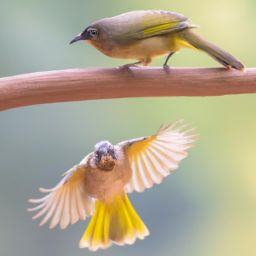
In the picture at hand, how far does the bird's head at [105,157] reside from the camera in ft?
3.67

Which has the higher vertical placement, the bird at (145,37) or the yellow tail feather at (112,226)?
the bird at (145,37)

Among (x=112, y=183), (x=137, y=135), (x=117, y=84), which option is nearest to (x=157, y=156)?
(x=112, y=183)

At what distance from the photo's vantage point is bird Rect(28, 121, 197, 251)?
1127mm

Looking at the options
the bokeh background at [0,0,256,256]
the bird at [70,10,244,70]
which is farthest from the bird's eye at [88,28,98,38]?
the bokeh background at [0,0,256,256]

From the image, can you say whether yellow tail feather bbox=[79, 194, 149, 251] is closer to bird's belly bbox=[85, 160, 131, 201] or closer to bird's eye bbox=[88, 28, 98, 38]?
bird's belly bbox=[85, 160, 131, 201]

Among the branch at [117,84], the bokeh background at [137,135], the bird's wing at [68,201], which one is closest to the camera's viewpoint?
the branch at [117,84]

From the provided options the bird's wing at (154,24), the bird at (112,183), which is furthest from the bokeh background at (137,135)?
the bird's wing at (154,24)

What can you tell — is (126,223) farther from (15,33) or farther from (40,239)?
(15,33)

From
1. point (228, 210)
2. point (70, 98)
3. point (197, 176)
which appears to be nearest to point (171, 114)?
point (197, 176)

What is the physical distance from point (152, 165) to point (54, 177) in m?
0.37

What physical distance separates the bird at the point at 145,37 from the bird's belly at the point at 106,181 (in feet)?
0.66

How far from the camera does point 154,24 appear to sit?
1.07 m

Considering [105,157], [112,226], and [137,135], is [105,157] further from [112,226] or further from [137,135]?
[137,135]

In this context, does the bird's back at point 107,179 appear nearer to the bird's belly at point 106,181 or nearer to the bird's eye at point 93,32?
the bird's belly at point 106,181
